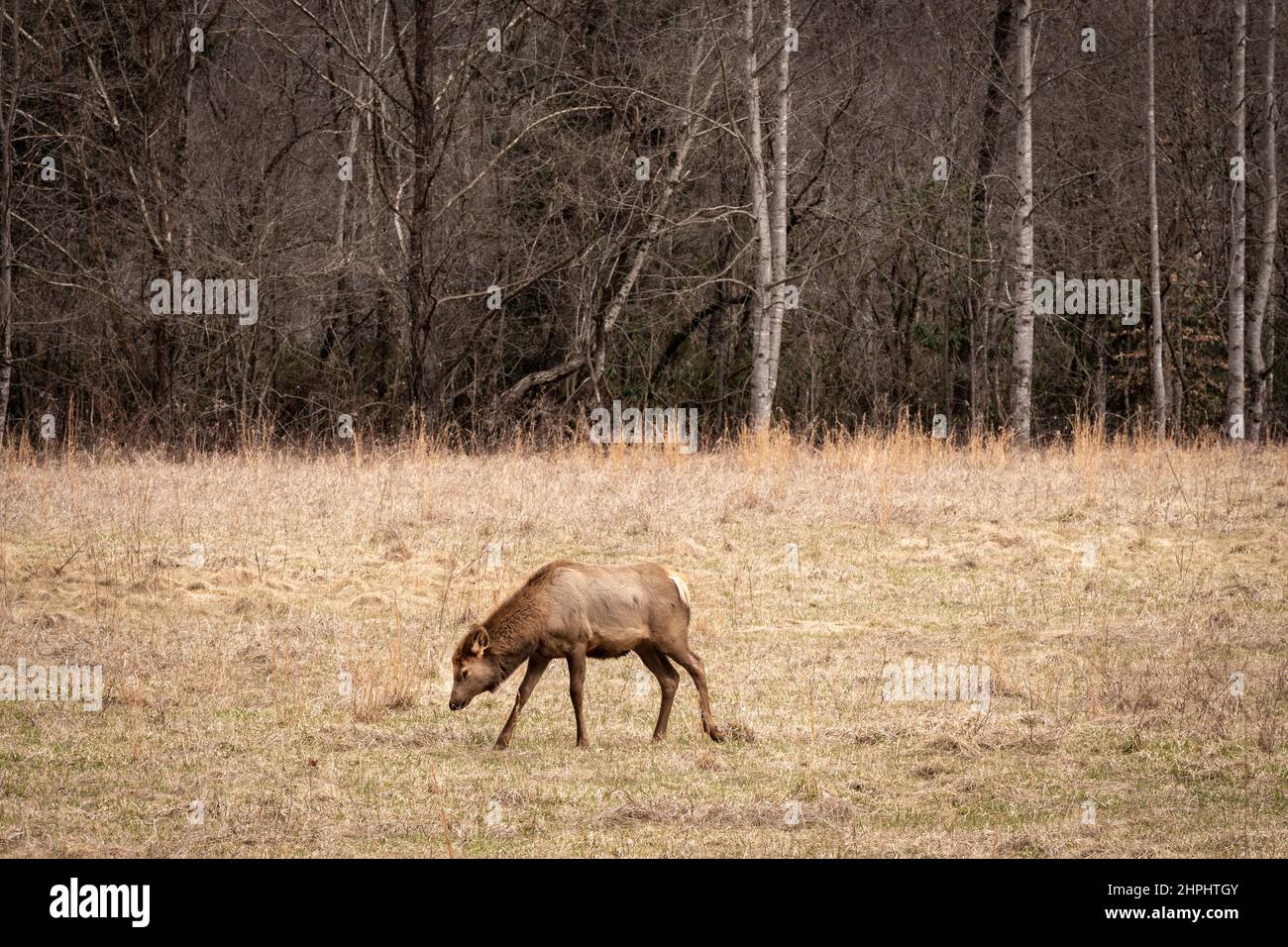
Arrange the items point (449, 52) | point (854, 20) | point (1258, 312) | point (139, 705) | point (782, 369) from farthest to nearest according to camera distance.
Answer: point (854, 20) → point (782, 369) → point (449, 52) → point (1258, 312) → point (139, 705)

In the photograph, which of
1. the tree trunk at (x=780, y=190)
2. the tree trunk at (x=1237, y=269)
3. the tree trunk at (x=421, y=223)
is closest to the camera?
the tree trunk at (x=780, y=190)

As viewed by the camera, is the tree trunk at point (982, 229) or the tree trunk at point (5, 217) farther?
the tree trunk at point (982, 229)

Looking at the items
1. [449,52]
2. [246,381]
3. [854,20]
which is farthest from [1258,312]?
[246,381]

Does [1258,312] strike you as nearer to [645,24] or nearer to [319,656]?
[645,24]

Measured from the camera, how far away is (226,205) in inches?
1034

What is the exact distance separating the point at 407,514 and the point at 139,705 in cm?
598

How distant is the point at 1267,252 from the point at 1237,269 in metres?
1.25

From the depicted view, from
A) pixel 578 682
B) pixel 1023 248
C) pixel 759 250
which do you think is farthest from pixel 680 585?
pixel 1023 248

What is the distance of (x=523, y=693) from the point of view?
8.53m

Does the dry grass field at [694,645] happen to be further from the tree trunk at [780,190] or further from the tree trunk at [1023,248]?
the tree trunk at [780,190]

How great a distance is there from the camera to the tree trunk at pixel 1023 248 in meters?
22.1

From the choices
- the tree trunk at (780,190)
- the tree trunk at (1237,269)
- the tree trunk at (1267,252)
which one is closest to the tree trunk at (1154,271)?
the tree trunk at (1237,269)

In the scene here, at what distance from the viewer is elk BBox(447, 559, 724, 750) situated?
8.35 m

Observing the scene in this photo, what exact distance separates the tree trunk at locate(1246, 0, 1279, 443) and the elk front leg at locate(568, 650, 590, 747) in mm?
19286
